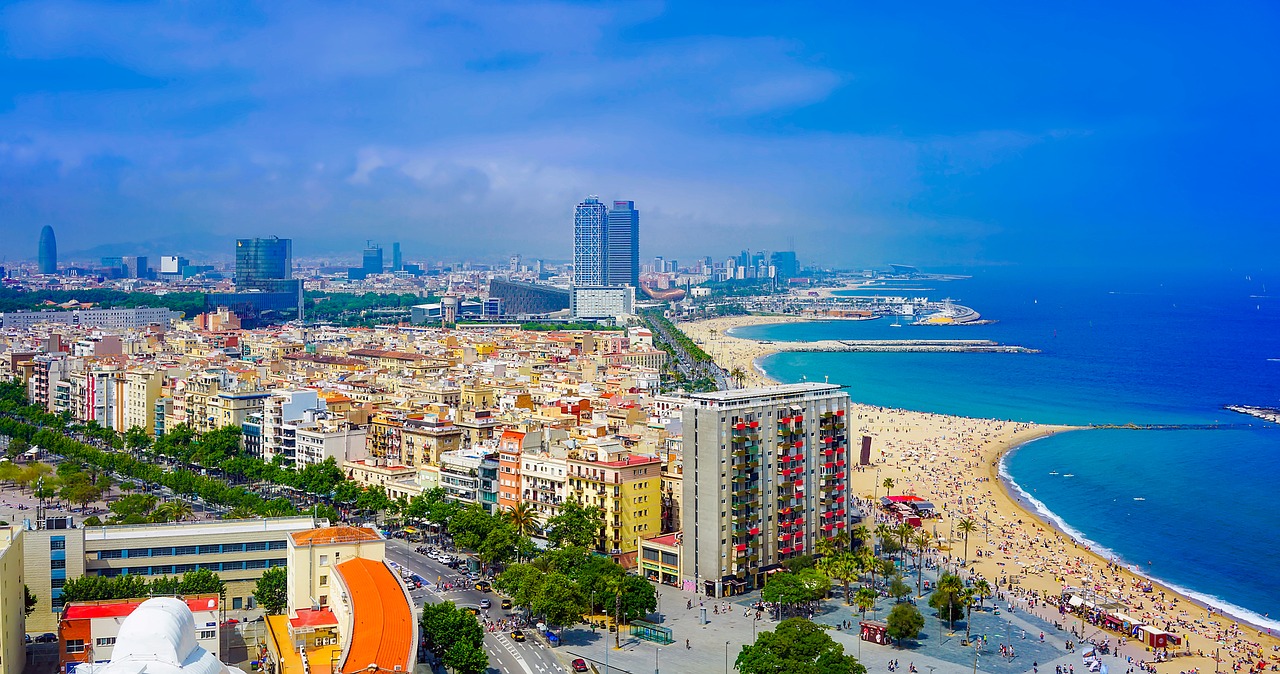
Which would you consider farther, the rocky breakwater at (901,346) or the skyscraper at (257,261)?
the skyscraper at (257,261)

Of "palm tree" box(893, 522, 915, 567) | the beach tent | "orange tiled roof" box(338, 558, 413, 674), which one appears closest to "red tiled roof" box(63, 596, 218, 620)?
"orange tiled roof" box(338, 558, 413, 674)

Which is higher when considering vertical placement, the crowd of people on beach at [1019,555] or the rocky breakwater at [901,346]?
the rocky breakwater at [901,346]

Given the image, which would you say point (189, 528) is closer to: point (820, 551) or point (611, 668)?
point (611, 668)

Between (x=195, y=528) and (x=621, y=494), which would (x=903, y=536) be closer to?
(x=621, y=494)

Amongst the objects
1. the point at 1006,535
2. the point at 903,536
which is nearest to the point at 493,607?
the point at 903,536

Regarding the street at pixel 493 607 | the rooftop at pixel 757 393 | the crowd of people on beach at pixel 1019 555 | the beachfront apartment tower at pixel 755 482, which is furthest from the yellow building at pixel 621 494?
the crowd of people on beach at pixel 1019 555

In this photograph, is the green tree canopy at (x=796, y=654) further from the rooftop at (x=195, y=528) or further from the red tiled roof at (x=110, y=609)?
the rooftop at (x=195, y=528)

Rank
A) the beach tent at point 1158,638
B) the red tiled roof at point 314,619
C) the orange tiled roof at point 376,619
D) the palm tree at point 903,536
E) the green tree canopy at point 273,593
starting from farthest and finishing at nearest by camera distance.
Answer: the palm tree at point 903,536 < the beach tent at point 1158,638 < the green tree canopy at point 273,593 < the red tiled roof at point 314,619 < the orange tiled roof at point 376,619

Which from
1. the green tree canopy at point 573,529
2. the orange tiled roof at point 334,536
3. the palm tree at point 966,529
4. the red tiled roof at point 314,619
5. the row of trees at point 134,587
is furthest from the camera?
the palm tree at point 966,529
